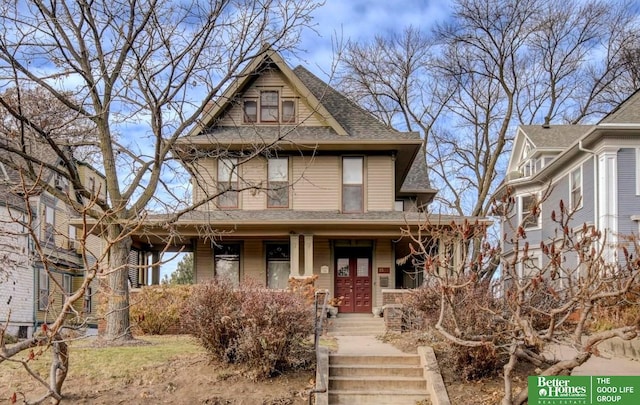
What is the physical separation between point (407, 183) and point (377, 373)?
16286mm

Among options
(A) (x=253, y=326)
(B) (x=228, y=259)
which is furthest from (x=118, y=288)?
(B) (x=228, y=259)

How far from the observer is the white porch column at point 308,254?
18.3 metres

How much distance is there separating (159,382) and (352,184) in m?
11.5

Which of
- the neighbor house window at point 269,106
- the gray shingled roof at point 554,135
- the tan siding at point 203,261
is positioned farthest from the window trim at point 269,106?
the gray shingled roof at point 554,135

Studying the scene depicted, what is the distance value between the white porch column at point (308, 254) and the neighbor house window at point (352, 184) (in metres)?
1.72

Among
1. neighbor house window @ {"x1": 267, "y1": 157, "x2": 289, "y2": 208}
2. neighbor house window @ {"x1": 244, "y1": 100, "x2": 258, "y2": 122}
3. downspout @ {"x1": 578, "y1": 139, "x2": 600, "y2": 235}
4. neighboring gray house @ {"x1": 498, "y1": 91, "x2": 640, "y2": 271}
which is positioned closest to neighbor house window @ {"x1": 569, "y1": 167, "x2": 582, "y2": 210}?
neighboring gray house @ {"x1": 498, "y1": 91, "x2": 640, "y2": 271}

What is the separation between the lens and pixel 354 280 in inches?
793

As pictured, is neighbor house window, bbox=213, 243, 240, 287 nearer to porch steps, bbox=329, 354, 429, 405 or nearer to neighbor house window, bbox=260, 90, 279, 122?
neighbor house window, bbox=260, 90, 279, 122

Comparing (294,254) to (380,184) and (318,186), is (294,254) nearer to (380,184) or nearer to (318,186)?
(318,186)

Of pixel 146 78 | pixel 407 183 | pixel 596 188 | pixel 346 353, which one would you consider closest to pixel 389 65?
pixel 407 183

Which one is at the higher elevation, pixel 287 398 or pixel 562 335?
pixel 562 335

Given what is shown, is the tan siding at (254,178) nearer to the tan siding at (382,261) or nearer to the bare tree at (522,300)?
the tan siding at (382,261)

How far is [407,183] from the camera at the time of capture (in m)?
25.7

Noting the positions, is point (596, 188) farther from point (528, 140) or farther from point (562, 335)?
point (562, 335)
